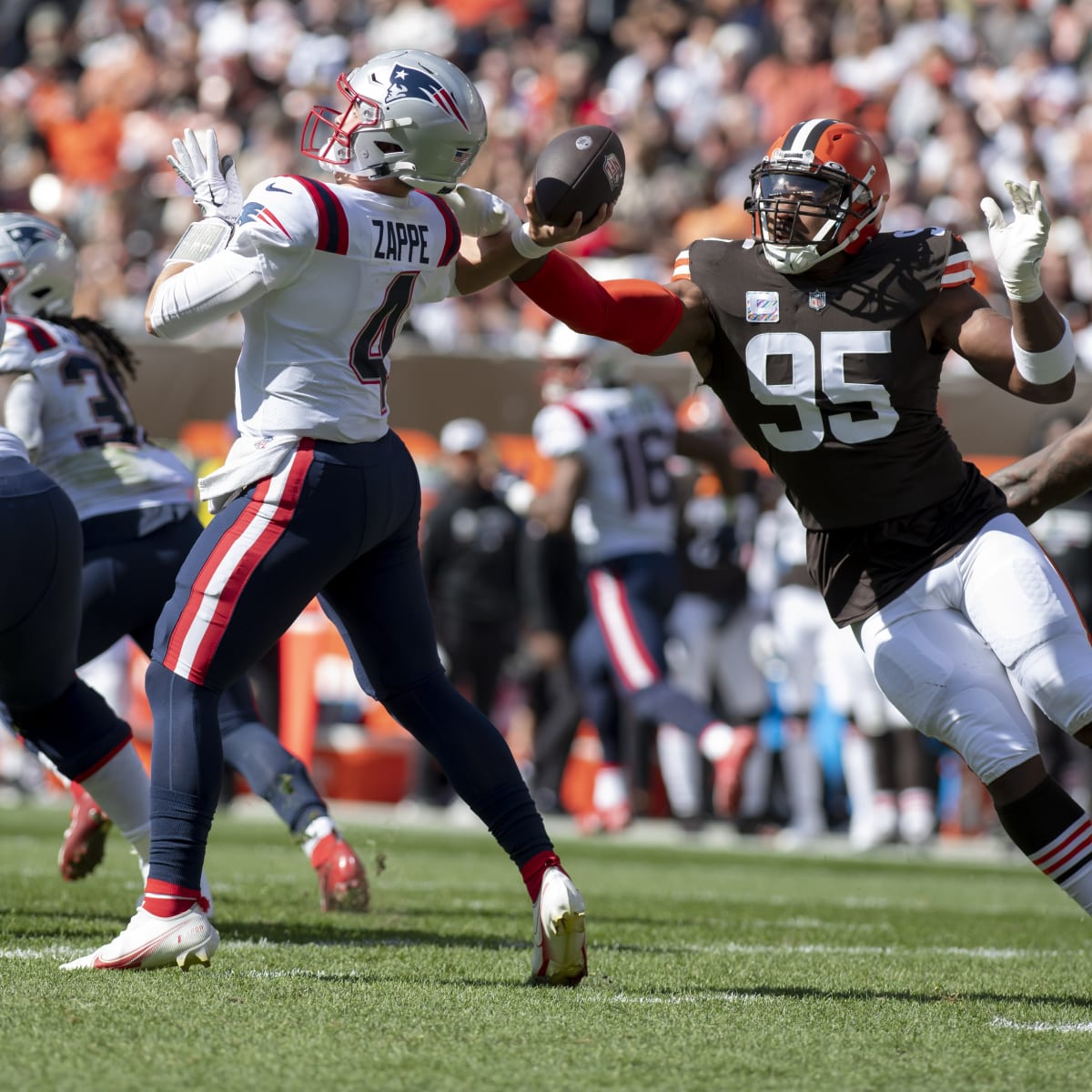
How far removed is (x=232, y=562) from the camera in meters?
3.64

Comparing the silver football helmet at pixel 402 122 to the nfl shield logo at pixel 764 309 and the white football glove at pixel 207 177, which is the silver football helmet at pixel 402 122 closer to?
the white football glove at pixel 207 177

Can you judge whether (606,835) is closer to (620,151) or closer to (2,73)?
(620,151)

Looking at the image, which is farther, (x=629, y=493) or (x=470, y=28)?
(x=470, y=28)

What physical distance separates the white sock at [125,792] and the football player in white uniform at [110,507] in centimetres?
49

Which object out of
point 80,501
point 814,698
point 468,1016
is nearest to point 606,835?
point 814,698

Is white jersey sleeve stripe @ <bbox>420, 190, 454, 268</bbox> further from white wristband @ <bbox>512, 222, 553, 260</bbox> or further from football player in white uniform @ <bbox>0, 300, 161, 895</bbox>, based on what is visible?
football player in white uniform @ <bbox>0, 300, 161, 895</bbox>

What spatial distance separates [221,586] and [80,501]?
5.31 feet

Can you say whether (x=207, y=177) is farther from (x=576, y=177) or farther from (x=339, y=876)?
(x=339, y=876)

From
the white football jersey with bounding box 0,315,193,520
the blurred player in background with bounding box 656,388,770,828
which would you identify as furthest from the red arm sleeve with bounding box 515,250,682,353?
the blurred player in background with bounding box 656,388,770,828

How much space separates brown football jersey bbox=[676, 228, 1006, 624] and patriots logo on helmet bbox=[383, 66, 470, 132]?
793 mm

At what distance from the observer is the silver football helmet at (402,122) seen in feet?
12.3

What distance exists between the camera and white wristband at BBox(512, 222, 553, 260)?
403 cm

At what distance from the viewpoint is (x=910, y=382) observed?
13.3 ft

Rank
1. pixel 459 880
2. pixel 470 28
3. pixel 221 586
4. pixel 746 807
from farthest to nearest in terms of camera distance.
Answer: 1. pixel 470 28
2. pixel 746 807
3. pixel 459 880
4. pixel 221 586
